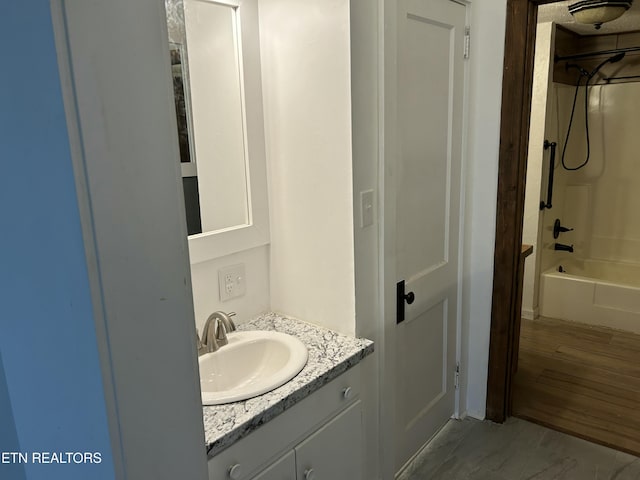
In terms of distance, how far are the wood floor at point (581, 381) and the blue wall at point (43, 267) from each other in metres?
2.42

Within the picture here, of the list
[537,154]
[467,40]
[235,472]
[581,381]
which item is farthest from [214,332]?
[537,154]

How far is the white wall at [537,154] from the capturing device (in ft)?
11.3

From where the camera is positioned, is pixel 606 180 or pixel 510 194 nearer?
pixel 510 194

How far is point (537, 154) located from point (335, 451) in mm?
2812

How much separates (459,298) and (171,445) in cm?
193

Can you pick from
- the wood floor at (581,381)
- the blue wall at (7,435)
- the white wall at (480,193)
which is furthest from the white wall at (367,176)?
the wood floor at (581,381)

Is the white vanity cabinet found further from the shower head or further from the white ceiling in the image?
the shower head

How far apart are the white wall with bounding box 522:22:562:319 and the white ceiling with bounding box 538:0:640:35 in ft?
0.31

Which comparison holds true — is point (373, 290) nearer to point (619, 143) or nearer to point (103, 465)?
point (103, 465)

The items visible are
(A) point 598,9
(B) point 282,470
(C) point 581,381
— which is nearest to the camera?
(B) point 282,470

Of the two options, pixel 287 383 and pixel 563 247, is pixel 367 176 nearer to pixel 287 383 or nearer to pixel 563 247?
pixel 287 383

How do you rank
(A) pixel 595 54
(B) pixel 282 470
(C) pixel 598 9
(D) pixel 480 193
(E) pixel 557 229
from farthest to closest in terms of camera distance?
(E) pixel 557 229, (A) pixel 595 54, (C) pixel 598 9, (D) pixel 480 193, (B) pixel 282 470

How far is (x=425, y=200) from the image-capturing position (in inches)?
81.2

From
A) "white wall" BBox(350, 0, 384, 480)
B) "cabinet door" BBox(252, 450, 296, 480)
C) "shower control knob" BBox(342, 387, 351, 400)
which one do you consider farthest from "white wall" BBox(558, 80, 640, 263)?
"cabinet door" BBox(252, 450, 296, 480)
